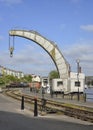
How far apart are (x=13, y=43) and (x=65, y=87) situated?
13331 millimetres

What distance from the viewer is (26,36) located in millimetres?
72250

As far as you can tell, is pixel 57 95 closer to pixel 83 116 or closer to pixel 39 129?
pixel 83 116

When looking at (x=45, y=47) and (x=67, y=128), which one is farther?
(x=45, y=47)

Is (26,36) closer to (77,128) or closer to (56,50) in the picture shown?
(56,50)

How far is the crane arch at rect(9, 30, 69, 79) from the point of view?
2771 inches

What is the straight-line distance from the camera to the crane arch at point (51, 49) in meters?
70.4

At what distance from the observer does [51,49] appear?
233 ft

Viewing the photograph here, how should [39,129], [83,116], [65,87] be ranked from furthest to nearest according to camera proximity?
[65,87]
[83,116]
[39,129]

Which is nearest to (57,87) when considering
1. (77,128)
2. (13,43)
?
(13,43)

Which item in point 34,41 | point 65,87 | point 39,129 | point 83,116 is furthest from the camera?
point 34,41

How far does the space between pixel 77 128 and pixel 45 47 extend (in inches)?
2035

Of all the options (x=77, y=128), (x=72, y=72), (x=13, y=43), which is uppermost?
(x=13, y=43)

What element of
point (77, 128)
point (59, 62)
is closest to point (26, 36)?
point (59, 62)

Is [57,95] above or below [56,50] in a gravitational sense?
below
